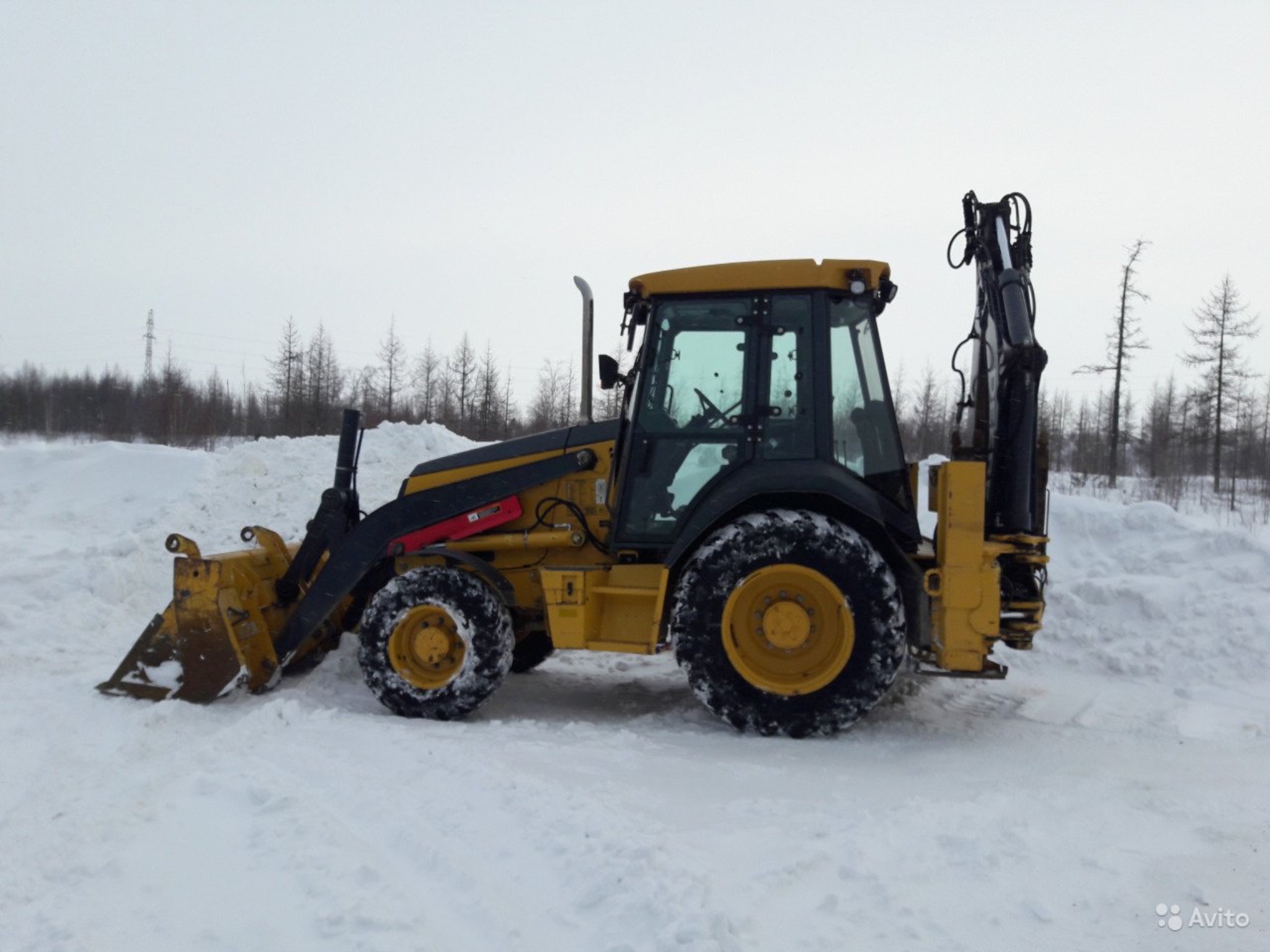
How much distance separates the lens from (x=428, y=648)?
565 centimetres

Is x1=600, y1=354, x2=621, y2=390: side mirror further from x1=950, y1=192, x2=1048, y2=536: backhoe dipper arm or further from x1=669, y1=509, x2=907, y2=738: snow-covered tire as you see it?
x1=950, y1=192, x2=1048, y2=536: backhoe dipper arm

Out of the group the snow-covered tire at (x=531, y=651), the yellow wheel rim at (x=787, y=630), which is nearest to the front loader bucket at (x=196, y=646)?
the snow-covered tire at (x=531, y=651)

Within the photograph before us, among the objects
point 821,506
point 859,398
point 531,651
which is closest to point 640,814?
point 821,506

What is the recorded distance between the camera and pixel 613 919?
2.89 metres

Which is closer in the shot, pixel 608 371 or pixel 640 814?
pixel 640 814

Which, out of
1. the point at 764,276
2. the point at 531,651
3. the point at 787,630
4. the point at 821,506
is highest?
the point at 764,276

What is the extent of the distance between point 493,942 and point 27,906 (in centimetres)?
157

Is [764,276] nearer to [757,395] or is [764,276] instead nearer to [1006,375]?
[757,395]

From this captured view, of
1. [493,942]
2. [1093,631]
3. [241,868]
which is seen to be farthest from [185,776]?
[1093,631]

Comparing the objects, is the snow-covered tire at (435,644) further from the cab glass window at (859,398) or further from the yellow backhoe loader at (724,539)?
the cab glass window at (859,398)

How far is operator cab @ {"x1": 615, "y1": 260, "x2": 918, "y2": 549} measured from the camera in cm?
532

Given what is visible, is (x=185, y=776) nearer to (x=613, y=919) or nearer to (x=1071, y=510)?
(x=613, y=919)

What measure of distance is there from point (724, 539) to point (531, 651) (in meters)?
2.35

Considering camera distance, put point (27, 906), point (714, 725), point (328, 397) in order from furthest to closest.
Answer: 1. point (328, 397)
2. point (714, 725)
3. point (27, 906)
